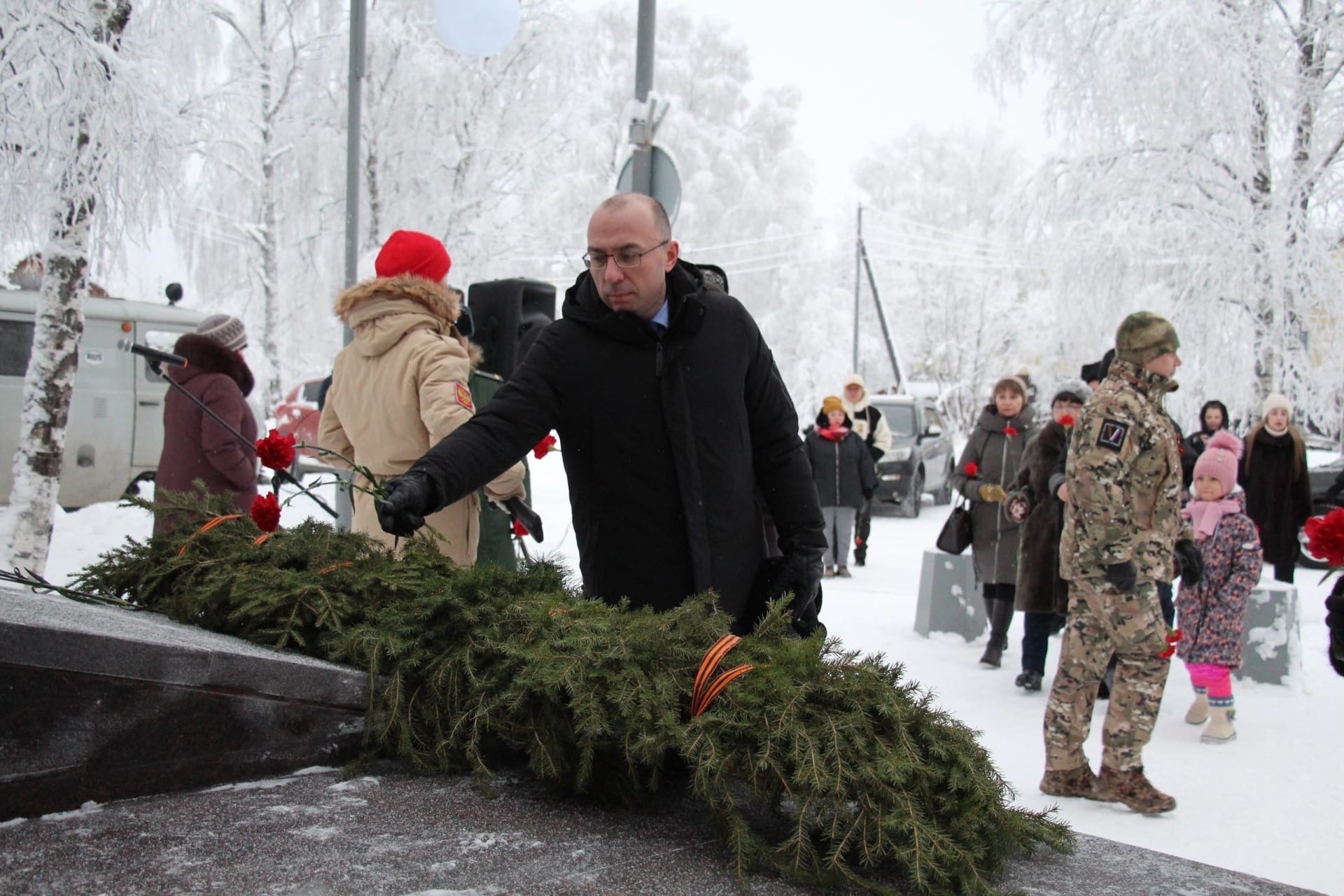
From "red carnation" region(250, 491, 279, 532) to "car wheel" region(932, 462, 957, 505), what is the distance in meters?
18.1

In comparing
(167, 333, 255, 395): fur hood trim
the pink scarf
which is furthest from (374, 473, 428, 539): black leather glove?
the pink scarf

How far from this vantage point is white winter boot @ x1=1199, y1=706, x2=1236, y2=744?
6316 mm

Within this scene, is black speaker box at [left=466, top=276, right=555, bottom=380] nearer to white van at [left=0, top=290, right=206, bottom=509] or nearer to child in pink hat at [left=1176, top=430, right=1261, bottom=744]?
child in pink hat at [left=1176, top=430, right=1261, bottom=744]

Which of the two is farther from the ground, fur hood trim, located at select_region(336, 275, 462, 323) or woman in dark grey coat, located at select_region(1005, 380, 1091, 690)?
fur hood trim, located at select_region(336, 275, 462, 323)

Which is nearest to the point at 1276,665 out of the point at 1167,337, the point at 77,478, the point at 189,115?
the point at 1167,337

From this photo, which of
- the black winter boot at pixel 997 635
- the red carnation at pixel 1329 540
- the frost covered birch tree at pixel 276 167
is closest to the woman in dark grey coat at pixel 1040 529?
the black winter boot at pixel 997 635

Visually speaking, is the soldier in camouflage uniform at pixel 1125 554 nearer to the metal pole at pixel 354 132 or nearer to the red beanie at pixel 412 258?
the red beanie at pixel 412 258

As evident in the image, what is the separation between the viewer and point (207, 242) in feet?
88.8

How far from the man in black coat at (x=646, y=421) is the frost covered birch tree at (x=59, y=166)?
5.19 metres

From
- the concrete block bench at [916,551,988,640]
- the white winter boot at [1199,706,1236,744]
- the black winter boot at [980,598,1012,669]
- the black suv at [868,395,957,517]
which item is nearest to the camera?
the white winter boot at [1199,706,1236,744]

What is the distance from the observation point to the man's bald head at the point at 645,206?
3057 mm

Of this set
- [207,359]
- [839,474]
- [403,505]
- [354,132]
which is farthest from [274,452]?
[354,132]

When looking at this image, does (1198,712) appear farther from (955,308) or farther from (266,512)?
→ (955,308)

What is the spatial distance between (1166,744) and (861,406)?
7.16 m
